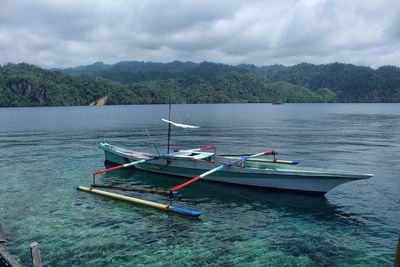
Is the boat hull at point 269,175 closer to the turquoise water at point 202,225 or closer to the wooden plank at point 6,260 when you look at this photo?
the turquoise water at point 202,225

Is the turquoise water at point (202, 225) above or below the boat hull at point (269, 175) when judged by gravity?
below

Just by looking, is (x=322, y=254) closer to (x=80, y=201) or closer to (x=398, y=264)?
(x=398, y=264)

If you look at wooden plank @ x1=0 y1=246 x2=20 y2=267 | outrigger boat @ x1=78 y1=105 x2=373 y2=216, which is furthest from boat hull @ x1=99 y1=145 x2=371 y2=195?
wooden plank @ x1=0 y1=246 x2=20 y2=267

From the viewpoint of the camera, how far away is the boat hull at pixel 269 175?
2116 centimetres

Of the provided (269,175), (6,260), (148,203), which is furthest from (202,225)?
(6,260)

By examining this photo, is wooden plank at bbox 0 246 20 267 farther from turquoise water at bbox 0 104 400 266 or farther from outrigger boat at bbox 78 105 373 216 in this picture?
outrigger boat at bbox 78 105 373 216

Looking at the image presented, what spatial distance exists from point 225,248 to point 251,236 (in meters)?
1.91

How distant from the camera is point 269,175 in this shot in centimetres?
2305

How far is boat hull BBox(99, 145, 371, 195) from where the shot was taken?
21.2 m

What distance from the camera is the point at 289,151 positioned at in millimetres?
41969

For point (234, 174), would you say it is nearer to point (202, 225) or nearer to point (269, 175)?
point (269, 175)

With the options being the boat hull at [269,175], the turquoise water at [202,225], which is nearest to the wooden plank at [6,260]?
the turquoise water at [202,225]

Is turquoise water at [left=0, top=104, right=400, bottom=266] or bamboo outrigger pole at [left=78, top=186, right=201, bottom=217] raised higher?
bamboo outrigger pole at [left=78, top=186, right=201, bottom=217]

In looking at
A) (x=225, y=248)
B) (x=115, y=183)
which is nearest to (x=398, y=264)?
(x=225, y=248)
